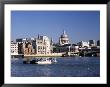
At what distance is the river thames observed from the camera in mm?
2164

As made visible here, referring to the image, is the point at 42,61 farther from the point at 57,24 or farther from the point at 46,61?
the point at 57,24

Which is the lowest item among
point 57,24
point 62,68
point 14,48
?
point 62,68

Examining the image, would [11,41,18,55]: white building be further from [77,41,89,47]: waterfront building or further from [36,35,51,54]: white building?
[77,41,89,47]: waterfront building

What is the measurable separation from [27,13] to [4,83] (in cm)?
41

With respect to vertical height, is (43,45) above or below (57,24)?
below

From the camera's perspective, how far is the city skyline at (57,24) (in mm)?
2188

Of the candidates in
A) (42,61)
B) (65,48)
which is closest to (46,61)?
(42,61)

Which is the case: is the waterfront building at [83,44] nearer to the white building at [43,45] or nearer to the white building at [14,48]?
the white building at [43,45]

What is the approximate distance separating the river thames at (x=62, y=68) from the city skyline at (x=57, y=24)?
12 cm

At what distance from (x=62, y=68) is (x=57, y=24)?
0.83 ft

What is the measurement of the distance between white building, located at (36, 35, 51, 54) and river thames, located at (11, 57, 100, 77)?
3.1 inches

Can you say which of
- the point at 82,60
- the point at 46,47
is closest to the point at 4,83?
the point at 46,47

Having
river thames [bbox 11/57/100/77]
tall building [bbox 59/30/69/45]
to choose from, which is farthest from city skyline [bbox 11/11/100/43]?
river thames [bbox 11/57/100/77]

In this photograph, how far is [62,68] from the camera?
7.16 feet
